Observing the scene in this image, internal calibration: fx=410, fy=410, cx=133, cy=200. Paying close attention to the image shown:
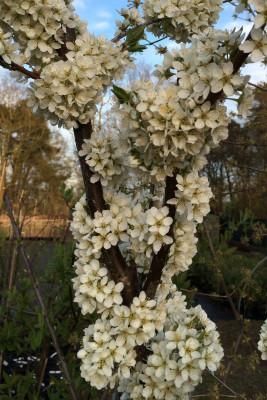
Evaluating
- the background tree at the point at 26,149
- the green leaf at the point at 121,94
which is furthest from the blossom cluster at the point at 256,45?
the background tree at the point at 26,149

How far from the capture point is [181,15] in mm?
1527

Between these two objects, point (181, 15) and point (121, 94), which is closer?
point (121, 94)

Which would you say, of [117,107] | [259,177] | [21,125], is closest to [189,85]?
[117,107]

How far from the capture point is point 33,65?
1.47m

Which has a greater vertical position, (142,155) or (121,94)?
(121,94)

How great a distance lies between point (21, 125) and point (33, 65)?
26.9m

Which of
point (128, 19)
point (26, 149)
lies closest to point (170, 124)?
point (128, 19)

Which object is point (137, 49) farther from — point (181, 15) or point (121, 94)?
point (121, 94)

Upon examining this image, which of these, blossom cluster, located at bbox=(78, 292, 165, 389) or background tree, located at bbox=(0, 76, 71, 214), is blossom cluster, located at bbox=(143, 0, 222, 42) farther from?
background tree, located at bbox=(0, 76, 71, 214)

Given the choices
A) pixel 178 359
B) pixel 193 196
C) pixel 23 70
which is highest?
pixel 23 70

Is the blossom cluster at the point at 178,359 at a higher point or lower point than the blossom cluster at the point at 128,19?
lower

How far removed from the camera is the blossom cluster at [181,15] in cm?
150

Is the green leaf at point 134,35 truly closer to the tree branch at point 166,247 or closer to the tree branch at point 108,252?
the tree branch at point 108,252

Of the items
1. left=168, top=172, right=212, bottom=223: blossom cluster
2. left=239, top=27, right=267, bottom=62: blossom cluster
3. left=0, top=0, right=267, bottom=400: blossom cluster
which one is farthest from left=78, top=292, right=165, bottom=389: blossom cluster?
left=239, top=27, right=267, bottom=62: blossom cluster
